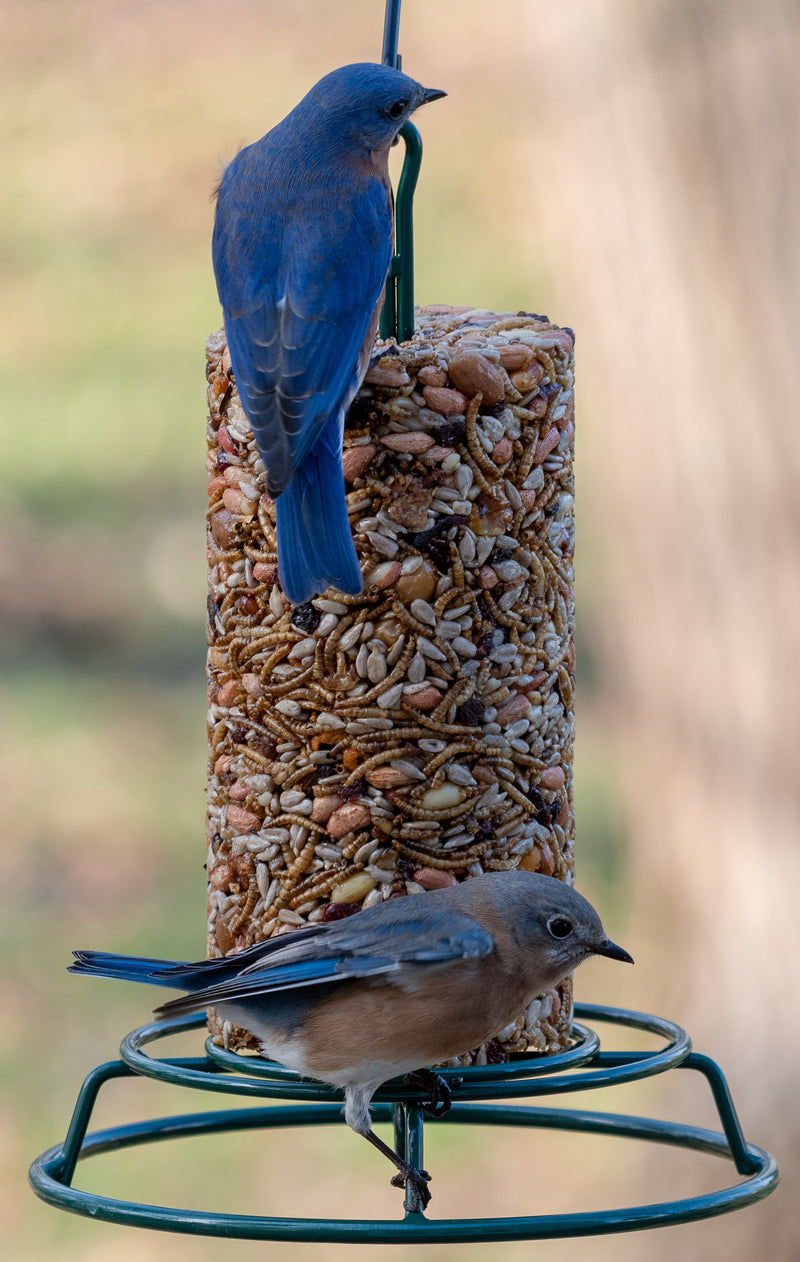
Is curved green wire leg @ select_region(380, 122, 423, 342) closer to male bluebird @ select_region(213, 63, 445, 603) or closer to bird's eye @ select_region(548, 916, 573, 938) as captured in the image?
male bluebird @ select_region(213, 63, 445, 603)

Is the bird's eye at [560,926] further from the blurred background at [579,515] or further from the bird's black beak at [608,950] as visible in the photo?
the blurred background at [579,515]

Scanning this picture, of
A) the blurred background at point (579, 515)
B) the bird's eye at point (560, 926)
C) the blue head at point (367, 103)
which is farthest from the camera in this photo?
the blurred background at point (579, 515)

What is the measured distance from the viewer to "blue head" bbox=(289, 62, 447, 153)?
2.96 meters

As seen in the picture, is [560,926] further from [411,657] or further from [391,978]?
[411,657]

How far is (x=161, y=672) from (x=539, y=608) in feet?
15.3

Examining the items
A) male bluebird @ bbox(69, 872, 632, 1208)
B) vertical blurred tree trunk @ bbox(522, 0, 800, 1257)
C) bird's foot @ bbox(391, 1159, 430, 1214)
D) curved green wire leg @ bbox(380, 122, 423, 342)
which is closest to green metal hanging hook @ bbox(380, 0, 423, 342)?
curved green wire leg @ bbox(380, 122, 423, 342)

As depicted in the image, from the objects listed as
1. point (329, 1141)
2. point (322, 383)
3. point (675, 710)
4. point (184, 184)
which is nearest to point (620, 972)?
point (329, 1141)

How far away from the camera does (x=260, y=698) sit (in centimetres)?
312

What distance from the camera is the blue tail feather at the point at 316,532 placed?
2758 mm

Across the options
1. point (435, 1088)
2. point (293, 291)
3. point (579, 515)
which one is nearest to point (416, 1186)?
point (435, 1088)

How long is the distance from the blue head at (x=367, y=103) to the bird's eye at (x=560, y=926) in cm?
135

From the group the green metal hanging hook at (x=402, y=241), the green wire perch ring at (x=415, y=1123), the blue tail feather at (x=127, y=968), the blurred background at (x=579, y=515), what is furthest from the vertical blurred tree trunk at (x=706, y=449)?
the blue tail feather at (x=127, y=968)

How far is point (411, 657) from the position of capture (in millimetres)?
3018

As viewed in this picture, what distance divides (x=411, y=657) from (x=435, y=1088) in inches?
28.7
